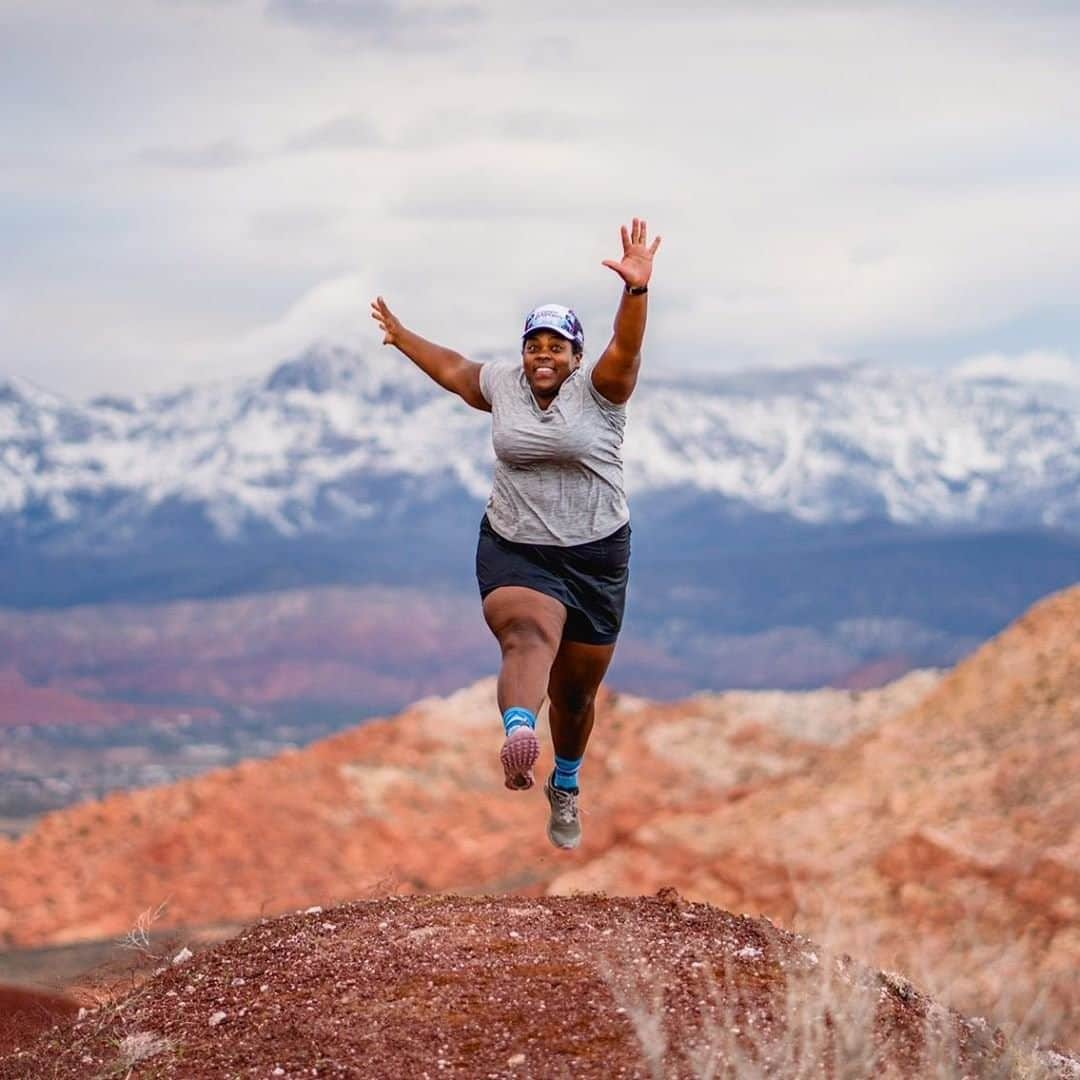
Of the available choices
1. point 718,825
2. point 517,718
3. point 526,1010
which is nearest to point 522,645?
point 517,718

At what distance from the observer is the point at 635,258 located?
6809mm

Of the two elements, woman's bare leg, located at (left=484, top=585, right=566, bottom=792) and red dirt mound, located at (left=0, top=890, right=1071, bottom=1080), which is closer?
red dirt mound, located at (left=0, top=890, right=1071, bottom=1080)

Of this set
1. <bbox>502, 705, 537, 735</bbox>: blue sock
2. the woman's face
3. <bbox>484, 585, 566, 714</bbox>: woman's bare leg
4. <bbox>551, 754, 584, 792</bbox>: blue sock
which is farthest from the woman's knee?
<bbox>551, 754, 584, 792</bbox>: blue sock

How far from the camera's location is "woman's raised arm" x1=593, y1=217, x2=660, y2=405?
6.74 meters

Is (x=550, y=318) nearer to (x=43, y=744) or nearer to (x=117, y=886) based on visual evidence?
(x=117, y=886)

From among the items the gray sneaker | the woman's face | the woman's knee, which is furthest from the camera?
the gray sneaker

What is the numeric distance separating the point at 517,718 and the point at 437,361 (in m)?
1.65

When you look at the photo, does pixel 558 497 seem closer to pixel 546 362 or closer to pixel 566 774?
pixel 546 362

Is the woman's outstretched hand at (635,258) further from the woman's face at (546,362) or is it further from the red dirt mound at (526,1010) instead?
the red dirt mound at (526,1010)

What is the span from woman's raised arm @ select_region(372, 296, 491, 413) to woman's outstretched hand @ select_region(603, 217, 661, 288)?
0.82 metres

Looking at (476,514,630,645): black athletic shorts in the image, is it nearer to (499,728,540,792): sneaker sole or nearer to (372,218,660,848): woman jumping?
(372,218,660,848): woman jumping

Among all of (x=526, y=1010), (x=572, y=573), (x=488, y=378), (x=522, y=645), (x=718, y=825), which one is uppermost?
(x=488, y=378)

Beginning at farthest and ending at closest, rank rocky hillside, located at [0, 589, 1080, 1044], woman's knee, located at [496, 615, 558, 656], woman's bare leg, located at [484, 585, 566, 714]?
rocky hillside, located at [0, 589, 1080, 1044]
woman's knee, located at [496, 615, 558, 656]
woman's bare leg, located at [484, 585, 566, 714]

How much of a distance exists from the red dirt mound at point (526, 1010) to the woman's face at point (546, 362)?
1.87 m
